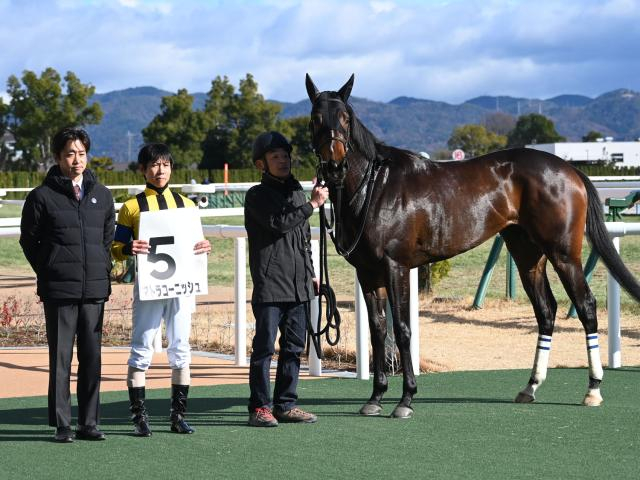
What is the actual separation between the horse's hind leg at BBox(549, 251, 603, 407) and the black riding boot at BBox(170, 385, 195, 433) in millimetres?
2249

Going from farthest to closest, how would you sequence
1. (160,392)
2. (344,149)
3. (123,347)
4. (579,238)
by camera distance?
(123,347) → (160,392) → (579,238) → (344,149)

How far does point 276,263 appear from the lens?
19.7ft

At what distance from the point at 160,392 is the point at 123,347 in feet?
7.35

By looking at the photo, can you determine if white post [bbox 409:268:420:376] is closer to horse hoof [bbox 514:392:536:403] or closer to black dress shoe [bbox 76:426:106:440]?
horse hoof [bbox 514:392:536:403]

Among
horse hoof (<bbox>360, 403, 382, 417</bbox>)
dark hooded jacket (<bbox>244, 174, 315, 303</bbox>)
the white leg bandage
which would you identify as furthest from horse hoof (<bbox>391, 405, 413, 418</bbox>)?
the white leg bandage

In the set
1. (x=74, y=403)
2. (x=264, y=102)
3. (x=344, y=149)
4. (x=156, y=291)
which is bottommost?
(x=74, y=403)

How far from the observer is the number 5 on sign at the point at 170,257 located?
569cm

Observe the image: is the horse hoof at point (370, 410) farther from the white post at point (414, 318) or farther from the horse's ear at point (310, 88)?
the horse's ear at point (310, 88)

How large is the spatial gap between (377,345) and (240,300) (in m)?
2.08

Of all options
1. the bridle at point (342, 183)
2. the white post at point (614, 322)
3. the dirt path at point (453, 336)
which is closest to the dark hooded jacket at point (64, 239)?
the bridle at point (342, 183)

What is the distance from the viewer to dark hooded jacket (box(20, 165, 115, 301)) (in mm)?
5539

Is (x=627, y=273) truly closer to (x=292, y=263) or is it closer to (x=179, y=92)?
(x=292, y=263)

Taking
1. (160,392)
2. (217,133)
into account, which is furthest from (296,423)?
(217,133)

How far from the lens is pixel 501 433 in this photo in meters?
5.73
